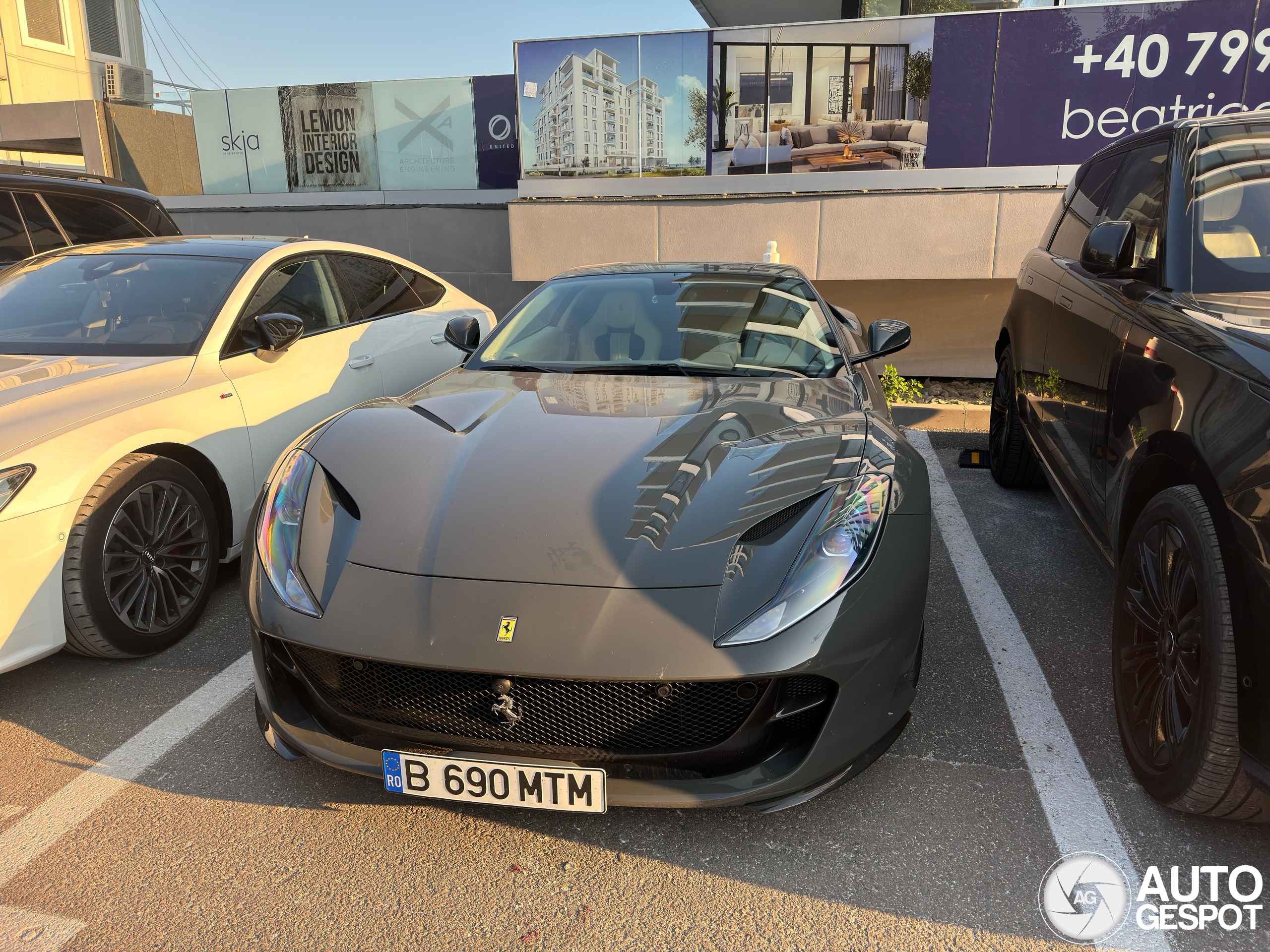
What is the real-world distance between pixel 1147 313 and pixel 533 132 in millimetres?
6553

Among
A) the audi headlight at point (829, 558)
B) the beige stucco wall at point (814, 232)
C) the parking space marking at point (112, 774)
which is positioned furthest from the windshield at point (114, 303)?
the beige stucco wall at point (814, 232)

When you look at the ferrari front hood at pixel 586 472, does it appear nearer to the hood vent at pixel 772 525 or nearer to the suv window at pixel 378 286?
the hood vent at pixel 772 525

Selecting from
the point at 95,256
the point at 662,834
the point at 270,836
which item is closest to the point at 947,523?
the point at 662,834

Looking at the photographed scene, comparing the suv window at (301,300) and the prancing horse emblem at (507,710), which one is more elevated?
the suv window at (301,300)

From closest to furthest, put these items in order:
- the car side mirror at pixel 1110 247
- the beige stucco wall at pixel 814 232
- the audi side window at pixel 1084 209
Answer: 1. the car side mirror at pixel 1110 247
2. the audi side window at pixel 1084 209
3. the beige stucco wall at pixel 814 232

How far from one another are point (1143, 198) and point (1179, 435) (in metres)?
1.44

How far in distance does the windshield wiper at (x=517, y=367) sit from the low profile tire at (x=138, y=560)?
1219 mm

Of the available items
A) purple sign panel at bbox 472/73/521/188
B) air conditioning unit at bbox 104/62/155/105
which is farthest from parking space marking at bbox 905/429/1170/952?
air conditioning unit at bbox 104/62/155/105

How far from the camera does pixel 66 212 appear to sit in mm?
5820

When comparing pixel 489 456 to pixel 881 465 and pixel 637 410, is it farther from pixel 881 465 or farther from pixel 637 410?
pixel 881 465

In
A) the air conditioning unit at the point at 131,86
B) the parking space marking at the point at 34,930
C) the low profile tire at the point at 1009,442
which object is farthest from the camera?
the air conditioning unit at the point at 131,86

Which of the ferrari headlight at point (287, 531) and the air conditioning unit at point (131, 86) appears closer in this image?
the ferrari headlight at point (287, 531)

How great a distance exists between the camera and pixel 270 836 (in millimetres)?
2246

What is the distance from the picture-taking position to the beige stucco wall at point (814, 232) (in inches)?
283
